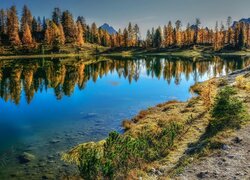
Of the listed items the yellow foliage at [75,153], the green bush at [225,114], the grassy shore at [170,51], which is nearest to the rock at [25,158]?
the yellow foliage at [75,153]

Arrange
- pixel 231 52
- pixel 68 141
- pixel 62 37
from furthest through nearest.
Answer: pixel 231 52 < pixel 62 37 < pixel 68 141

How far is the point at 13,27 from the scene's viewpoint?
534 ft

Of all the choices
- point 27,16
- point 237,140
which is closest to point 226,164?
point 237,140

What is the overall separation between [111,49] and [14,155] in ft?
530

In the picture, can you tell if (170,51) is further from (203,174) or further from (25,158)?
(203,174)

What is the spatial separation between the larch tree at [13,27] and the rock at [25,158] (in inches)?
5444

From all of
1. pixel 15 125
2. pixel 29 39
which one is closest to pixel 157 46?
pixel 29 39

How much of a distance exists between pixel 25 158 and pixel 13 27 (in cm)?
15645

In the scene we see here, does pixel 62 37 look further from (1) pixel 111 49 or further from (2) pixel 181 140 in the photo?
(2) pixel 181 140

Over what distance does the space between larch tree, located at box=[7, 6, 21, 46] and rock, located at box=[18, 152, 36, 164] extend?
454ft

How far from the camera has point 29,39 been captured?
490 feet

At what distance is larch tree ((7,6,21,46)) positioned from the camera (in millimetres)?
149562

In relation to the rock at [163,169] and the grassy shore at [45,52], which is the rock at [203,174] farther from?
the grassy shore at [45,52]

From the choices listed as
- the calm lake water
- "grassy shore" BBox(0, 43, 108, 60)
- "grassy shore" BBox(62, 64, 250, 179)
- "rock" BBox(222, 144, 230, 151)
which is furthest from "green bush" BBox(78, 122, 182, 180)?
"grassy shore" BBox(0, 43, 108, 60)
